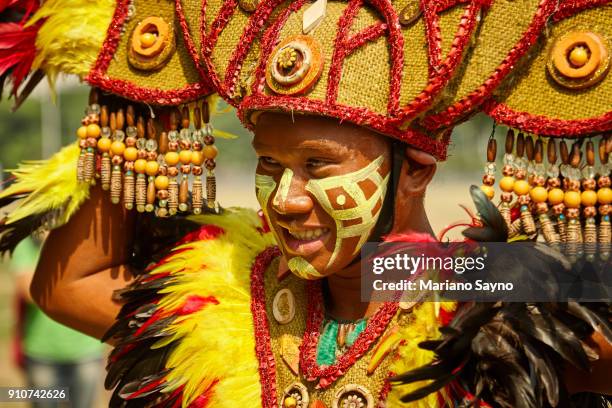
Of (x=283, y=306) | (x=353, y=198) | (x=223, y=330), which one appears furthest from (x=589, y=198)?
(x=223, y=330)

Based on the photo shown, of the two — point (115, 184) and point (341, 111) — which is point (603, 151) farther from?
point (115, 184)

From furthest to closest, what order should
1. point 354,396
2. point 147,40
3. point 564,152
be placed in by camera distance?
point 147,40 → point 354,396 → point 564,152

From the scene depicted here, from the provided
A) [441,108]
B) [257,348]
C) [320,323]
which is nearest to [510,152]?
[441,108]

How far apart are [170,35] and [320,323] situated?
106 cm

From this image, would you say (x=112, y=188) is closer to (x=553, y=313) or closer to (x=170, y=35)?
(x=170, y=35)

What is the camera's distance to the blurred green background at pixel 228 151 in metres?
18.7

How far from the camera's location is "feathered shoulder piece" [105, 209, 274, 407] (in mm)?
2713

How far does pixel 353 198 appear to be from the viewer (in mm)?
2471

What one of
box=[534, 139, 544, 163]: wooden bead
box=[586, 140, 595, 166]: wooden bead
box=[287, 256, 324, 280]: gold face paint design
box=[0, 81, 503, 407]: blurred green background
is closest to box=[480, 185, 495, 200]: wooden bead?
box=[534, 139, 544, 163]: wooden bead

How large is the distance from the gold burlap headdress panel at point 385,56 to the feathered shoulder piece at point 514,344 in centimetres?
33

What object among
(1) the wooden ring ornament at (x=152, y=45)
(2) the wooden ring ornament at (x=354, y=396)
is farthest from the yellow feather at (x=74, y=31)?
(2) the wooden ring ornament at (x=354, y=396)

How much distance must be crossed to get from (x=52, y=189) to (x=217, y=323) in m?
0.80

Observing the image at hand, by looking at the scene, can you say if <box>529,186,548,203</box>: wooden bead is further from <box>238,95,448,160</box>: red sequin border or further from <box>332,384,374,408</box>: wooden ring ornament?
<box>332,384,374,408</box>: wooden ring ornament

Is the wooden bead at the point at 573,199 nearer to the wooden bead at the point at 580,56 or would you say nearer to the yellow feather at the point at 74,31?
the wooden bead at the point at 580,56
